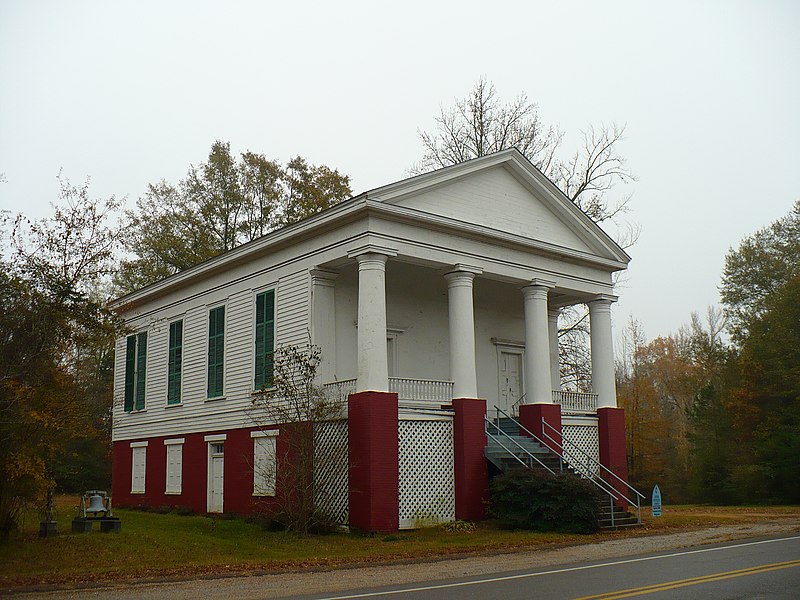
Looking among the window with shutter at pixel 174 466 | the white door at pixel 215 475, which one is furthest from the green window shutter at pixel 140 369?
the white door at pixel 215 475

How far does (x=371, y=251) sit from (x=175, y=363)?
11.3 m

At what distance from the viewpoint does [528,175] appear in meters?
25.5

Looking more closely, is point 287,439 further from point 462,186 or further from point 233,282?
point 462,186

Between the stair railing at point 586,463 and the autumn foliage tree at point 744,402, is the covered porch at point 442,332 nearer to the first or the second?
the stair railing at point 586,463

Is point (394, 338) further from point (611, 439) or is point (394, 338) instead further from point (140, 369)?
point (140, 369)

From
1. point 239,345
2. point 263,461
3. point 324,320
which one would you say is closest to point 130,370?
point 239,345

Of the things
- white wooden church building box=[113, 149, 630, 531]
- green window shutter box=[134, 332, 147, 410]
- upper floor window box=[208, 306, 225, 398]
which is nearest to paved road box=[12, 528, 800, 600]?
white wooden church building box=[113, 149, 630, 531]

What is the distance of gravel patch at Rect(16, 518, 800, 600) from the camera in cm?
1205

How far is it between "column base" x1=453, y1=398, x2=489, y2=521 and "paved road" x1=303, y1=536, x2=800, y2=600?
7421 millimetres

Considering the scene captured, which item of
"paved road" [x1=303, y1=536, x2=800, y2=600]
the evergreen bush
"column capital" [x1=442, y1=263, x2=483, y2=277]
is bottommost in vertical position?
"paved road" [x1=303, y1=536, x2=800, y2=600]

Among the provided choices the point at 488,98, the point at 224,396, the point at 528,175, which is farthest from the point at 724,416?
the point at 224,396

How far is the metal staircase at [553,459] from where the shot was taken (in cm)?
2206

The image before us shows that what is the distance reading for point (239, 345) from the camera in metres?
26.0

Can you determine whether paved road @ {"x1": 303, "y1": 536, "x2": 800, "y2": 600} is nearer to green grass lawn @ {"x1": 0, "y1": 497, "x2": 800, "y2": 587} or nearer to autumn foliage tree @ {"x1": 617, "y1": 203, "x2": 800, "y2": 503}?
green grass lawn @ {"x1": 0, "y1": 497, "x2": 800, "y2": 587}
